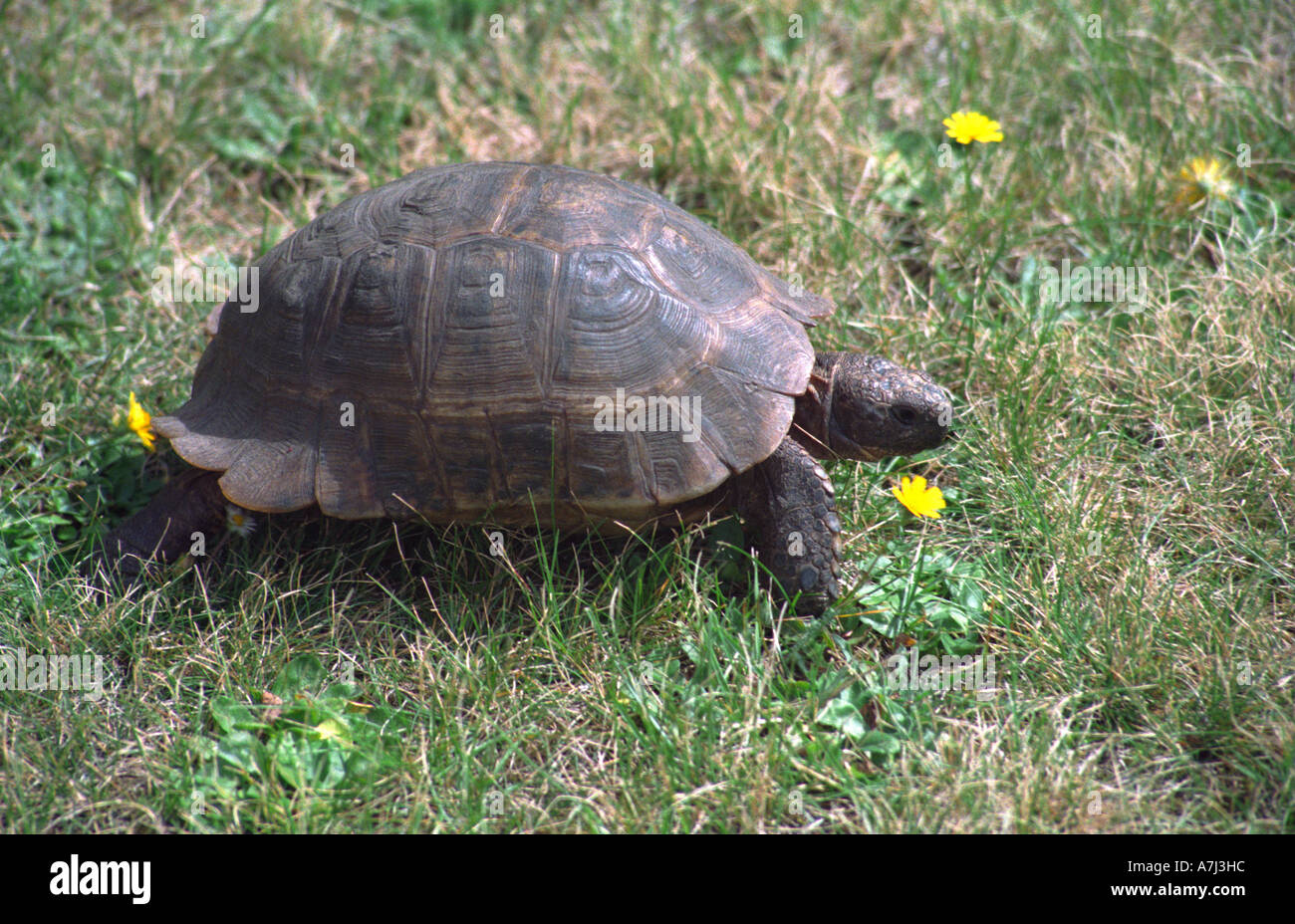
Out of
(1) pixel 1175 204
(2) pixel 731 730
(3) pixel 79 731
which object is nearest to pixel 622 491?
(2) pixel 731 730

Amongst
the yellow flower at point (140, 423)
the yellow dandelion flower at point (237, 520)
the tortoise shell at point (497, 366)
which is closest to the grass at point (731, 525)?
the yellow dandelion flower at point (237, 520)

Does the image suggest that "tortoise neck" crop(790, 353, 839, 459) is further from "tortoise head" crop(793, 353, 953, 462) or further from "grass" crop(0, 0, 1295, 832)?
"grass" crop(0, 0, 1295, 832)

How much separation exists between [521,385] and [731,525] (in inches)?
42.7

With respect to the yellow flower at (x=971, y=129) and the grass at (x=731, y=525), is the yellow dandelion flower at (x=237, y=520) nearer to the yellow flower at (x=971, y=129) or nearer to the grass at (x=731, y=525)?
the grass at (x=731, y=525)

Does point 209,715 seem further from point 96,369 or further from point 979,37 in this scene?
point 979,37

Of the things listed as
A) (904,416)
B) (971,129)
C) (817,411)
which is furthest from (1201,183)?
(817,411)

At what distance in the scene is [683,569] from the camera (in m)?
3.93

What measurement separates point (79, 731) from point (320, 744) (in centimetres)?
80

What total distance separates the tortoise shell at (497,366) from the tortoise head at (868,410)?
21 centimetres

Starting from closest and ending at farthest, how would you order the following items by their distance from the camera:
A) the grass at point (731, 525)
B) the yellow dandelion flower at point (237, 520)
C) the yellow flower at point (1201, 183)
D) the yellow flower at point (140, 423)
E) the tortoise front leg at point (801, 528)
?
the grass at point (731, 525), the tortoise front leg at point (801, 528), the yellow dandelion flower at point (237, 520), the yellow flower at point (140, 423), the yellow flower at point (1201, 183)

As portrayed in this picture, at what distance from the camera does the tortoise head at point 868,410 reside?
4043mm

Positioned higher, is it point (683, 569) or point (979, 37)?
point (979, 37)

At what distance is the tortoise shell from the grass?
0.39m

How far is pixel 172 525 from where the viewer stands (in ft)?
13.5
